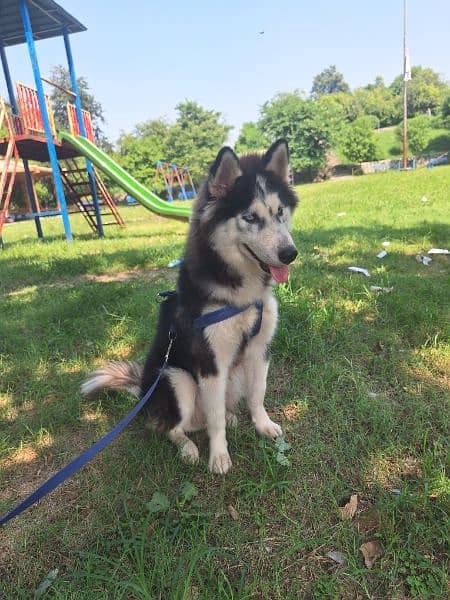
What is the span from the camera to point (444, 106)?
4794cm

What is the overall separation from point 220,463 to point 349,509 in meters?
0.63

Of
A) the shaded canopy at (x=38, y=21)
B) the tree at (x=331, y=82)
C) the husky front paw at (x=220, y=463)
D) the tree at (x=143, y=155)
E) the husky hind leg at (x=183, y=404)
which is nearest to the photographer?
the husky front paw at (x=220, y=463)

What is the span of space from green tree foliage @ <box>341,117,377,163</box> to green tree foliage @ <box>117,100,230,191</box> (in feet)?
44.2

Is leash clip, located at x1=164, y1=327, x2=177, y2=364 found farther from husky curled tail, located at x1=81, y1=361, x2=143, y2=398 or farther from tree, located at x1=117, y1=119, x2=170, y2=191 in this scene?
tree, located at x1=117, y1=119, x2=170, y2=191

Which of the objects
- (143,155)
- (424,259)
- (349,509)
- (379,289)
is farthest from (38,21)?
(143,155)

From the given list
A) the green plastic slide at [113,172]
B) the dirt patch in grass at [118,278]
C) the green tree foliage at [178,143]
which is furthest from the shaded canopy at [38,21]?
the green tree foliage at [178,143]

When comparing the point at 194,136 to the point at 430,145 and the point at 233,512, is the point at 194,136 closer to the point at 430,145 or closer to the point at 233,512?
the point at 430,145

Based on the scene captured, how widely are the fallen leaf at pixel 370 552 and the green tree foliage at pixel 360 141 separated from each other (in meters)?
46.8

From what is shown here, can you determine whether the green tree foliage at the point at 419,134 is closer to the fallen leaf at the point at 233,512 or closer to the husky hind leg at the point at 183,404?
the husky hind leg at the point at 183,404

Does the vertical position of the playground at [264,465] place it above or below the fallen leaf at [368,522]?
above

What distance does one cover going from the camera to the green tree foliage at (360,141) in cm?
4300

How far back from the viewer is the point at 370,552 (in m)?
1.49

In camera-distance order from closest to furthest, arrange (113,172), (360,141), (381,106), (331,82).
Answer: (113,172)
(360,141)
(381,106)
(331,82)

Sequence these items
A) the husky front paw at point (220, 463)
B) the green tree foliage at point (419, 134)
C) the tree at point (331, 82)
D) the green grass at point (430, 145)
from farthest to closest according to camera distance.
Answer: the tree at point (331, 82) → the green grass at point (430, 145) → the green tree foliage at point (419, 134) → the husky front paw at point (220, 463)
